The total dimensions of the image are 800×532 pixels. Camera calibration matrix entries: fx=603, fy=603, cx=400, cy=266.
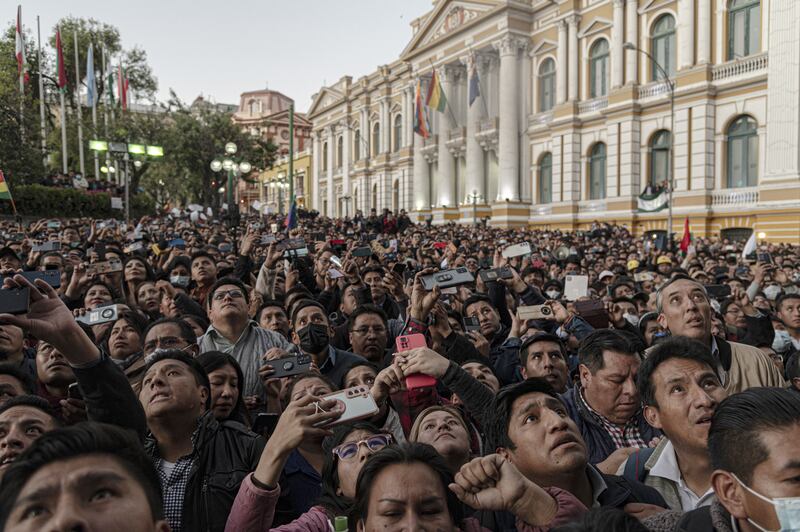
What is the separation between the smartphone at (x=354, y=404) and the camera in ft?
8.30

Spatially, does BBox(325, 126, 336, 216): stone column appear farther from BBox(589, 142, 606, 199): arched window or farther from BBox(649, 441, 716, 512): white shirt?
BBox(649, 441, 716, 512): white shirt

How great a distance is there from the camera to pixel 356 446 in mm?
2900

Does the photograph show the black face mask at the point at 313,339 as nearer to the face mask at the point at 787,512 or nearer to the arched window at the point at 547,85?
the face mask at the point at 787,512

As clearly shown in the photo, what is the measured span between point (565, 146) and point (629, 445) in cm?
3161

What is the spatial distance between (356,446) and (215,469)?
2.35ft

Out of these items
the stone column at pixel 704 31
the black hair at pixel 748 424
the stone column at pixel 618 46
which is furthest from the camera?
the stone column at pixel 618 46

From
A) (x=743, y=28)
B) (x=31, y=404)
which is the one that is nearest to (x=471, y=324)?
(x=31, y=404)

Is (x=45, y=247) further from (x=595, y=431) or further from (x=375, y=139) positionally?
(x=375, y=139)

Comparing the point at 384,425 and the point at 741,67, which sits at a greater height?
the point at 741,67

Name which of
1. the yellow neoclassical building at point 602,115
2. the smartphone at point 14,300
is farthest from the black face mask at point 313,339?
the yellow neoclassical building at point 602,115

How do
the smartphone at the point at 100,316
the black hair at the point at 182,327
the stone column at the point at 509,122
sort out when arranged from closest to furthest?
the black hair at the point at 182,327, the smartphone at the point at 100,316, the stone column at the point at 509,122

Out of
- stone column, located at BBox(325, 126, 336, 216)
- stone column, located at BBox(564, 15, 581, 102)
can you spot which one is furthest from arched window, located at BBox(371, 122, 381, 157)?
stone column, located at BBox(564, 15, 581, 102)

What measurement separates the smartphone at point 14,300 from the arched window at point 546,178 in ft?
113

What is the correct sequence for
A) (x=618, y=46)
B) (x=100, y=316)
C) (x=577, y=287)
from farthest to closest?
(x=618, y=46) < (x=577, y=287) < (x=100, y=316)
